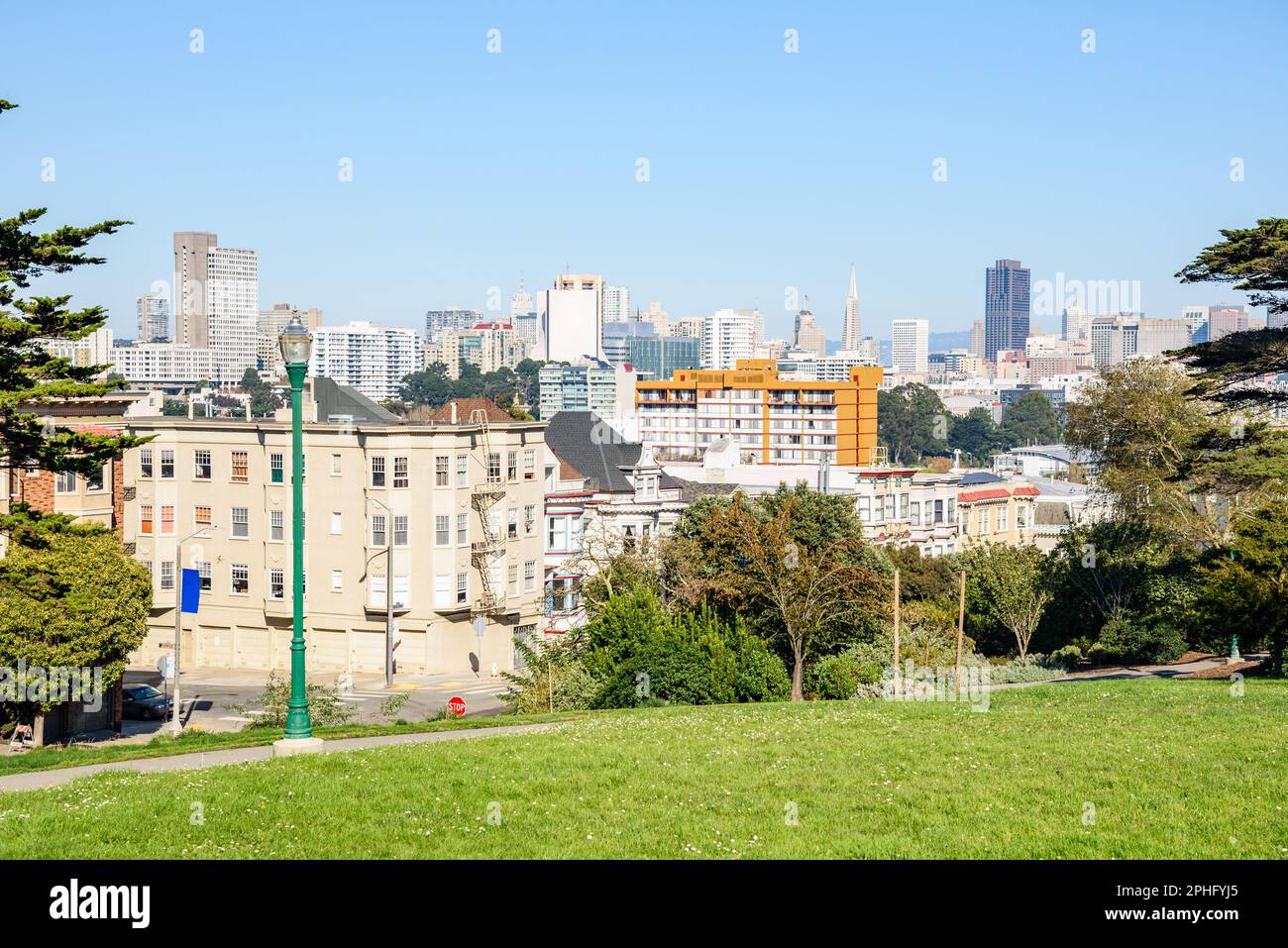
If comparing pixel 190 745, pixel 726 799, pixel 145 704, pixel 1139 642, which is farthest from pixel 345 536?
pixel 726 799

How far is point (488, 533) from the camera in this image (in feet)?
212

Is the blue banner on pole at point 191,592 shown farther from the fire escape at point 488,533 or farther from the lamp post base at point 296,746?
the lamp post base at point 296,746

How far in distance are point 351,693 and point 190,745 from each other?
32.1 m

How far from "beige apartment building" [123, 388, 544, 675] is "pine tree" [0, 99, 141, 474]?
31644 mm

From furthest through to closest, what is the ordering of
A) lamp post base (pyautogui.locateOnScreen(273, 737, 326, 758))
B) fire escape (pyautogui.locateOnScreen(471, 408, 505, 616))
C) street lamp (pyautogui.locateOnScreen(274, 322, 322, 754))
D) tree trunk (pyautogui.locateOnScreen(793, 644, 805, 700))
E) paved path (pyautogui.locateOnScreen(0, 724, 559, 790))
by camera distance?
fire escape (pyautogui.locateOnScreen(471, 408, 505, 616)) → tree trunk (pyautogui.locateOnScreen(793, 644, 805, 700)) → street lamp (pyautogui.locateOnScreen(274, 322, 322, 754)) → lamp post base (pyautogui.locateOnScreen(273, 737, 326, 758)) → paved path (pyautogui.locateOnScreen(0, 724, 559, 790))

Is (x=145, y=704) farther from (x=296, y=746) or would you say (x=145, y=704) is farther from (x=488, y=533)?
(x=296, y=746)

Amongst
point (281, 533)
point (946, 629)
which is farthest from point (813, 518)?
point (281, 533)

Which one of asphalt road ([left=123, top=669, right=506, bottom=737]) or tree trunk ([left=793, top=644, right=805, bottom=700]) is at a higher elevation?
tree trunk ([left=793, top=644, right=805, bottom=700])

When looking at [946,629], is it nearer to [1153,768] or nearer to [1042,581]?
[1042,581]

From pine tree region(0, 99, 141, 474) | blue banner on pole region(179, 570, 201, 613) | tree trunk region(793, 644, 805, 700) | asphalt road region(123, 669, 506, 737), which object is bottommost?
asphalt road region(123, 669, 506, 737)

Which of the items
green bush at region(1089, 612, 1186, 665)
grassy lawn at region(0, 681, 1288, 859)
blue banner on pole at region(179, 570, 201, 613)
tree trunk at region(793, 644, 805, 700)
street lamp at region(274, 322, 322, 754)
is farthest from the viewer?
blue banner on pole at region(179, 570, 201, 613)

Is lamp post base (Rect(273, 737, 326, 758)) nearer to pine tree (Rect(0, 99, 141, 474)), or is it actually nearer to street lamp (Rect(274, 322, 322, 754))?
street lamp (Rect(274, 322, 322, 754))

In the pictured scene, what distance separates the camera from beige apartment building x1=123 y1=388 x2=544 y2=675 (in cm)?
6281

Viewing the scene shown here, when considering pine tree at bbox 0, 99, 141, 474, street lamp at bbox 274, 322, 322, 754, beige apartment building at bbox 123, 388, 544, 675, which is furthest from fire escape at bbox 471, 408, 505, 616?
street lamp at bbox 274, 322, 322, 754
